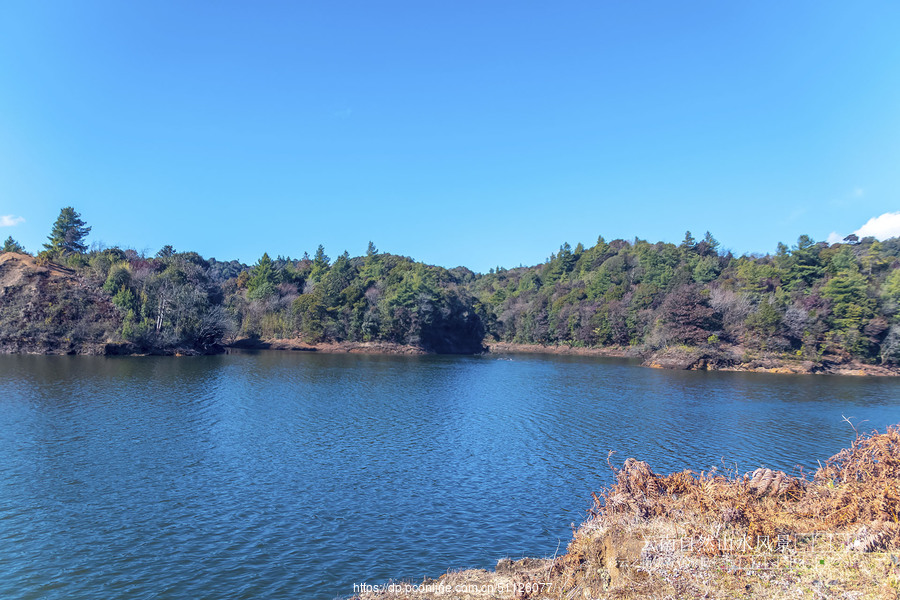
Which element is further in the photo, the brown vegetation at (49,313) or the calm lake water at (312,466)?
the brown vegetation at (49,313)

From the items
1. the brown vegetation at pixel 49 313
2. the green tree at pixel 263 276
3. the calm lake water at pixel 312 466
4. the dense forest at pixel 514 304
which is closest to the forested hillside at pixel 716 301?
the dense forest at pixel 514 304

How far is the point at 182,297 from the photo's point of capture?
77.8 meters

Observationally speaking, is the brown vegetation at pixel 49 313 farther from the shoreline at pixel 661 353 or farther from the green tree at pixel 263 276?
the green tree at pixel 263 276

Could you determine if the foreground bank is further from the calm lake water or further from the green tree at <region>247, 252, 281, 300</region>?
the green tree at <region>247, 252, 281, 300</region>

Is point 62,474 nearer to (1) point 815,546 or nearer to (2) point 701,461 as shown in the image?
(1) point 815,546

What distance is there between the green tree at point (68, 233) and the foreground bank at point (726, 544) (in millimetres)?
104701

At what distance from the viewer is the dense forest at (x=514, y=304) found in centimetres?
7694

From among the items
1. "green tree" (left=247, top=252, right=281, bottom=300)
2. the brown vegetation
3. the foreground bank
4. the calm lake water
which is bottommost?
the calm lake water

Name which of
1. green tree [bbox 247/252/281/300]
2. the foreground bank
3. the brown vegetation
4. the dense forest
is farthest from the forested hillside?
the brown vegetation

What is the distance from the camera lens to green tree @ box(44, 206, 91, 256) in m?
90.8

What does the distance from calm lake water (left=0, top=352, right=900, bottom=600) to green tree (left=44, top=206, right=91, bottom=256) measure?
51615mm

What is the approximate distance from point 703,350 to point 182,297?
81.8m

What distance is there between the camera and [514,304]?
5906 inches

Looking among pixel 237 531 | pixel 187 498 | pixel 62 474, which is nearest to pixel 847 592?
pixel 237 531
